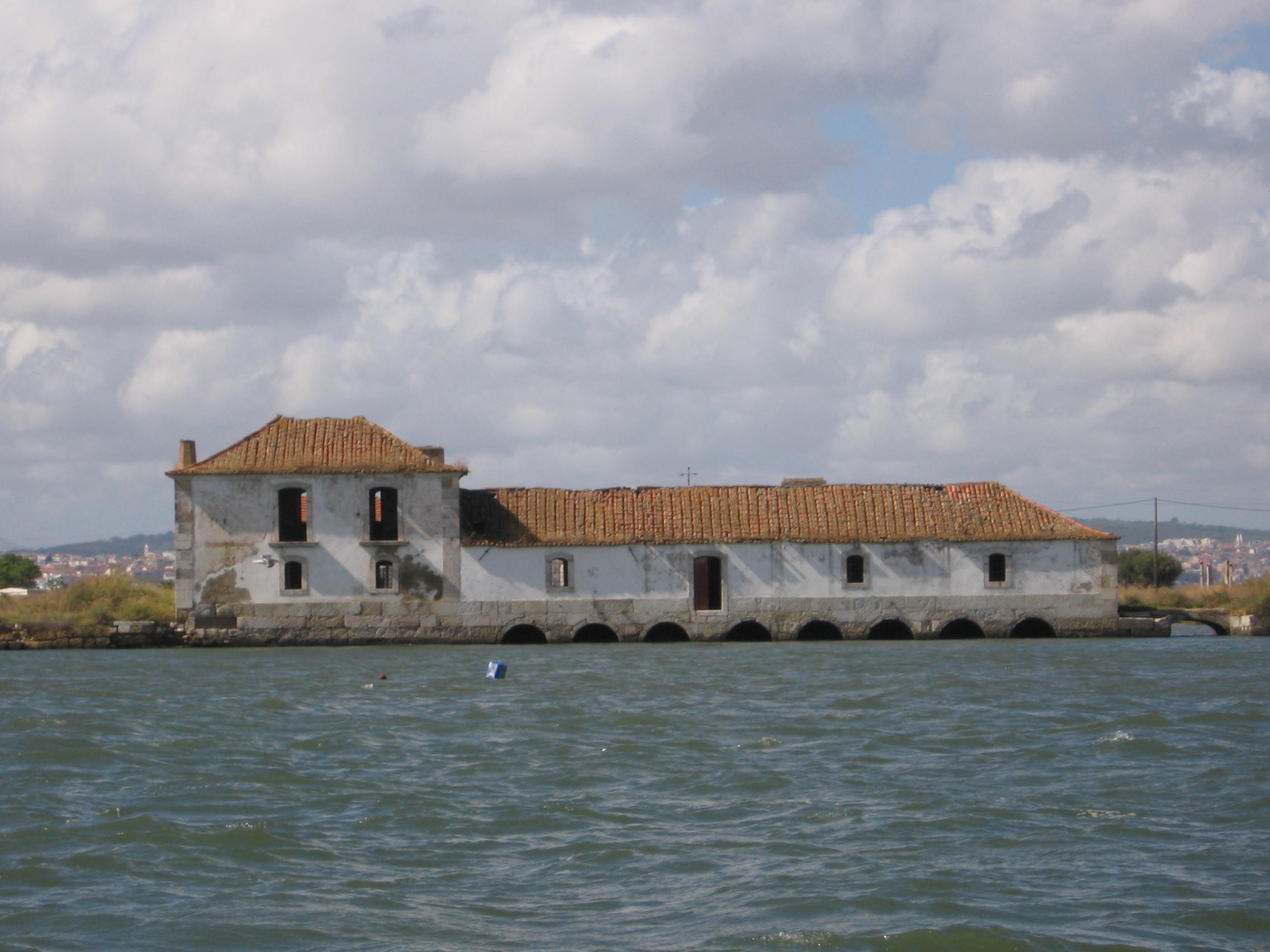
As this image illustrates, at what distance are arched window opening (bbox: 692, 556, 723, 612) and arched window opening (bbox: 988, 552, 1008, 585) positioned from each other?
654 centimetres

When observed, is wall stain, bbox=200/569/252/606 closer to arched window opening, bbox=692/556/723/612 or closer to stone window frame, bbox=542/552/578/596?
stone window frame, bbox=542/552/578/596

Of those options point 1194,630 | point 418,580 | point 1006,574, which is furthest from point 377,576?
point 1194,630

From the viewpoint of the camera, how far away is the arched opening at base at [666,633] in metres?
35.6

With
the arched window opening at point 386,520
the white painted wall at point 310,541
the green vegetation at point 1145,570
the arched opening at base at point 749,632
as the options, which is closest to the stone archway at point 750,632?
the arched opening at base at point 749,632

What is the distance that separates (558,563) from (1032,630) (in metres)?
11.8

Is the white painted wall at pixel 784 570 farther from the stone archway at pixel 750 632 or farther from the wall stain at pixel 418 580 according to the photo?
the stone archway at pixel 750 632

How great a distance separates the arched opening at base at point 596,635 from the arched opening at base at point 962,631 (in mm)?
8040

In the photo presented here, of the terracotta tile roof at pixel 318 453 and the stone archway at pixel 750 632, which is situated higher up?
→ the terracotta tile roof at pixel 318 453

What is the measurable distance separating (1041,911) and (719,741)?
7.54m

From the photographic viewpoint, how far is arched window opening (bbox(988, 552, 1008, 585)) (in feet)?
117

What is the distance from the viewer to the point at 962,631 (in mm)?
36125

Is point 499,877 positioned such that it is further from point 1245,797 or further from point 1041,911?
point 1245,797

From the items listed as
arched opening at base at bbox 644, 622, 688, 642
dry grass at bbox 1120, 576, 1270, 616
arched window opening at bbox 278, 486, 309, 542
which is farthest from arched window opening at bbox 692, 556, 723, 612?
dry grass at bbox 1120, 576, 1270, 616

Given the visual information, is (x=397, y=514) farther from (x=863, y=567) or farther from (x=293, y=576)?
(x=863, y=567)
